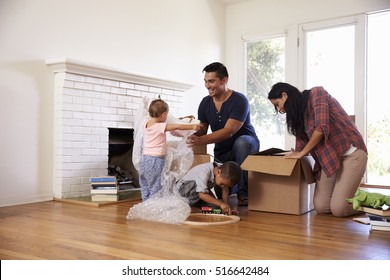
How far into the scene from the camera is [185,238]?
2.12 metres

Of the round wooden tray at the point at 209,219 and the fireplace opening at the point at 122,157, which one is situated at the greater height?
the fireplace opening at the point at 122,157

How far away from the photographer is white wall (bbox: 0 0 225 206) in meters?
3.31

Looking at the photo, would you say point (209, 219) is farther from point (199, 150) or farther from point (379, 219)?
point (199, 150)

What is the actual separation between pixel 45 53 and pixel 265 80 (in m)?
3.09

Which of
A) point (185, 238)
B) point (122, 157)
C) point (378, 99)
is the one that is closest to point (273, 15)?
point (378, 99)

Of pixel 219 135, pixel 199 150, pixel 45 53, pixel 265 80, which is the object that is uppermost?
pixel 265 80

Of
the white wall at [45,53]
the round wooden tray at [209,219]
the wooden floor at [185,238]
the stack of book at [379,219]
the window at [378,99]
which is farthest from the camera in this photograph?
the window at [378,99]

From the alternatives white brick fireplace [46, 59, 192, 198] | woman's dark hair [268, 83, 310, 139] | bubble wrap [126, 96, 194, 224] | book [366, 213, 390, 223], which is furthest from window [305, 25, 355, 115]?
book [366, 213, 390, 223]

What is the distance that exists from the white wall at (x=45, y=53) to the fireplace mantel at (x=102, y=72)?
0.07m

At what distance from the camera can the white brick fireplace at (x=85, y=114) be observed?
3.61m

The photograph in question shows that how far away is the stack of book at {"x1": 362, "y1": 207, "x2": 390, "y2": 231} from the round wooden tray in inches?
29.3

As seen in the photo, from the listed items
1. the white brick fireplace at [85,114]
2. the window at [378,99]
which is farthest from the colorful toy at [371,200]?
the window at [378,99]

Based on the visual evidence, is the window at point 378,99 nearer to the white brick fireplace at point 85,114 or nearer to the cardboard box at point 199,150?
the cardboard box at point 199,150
